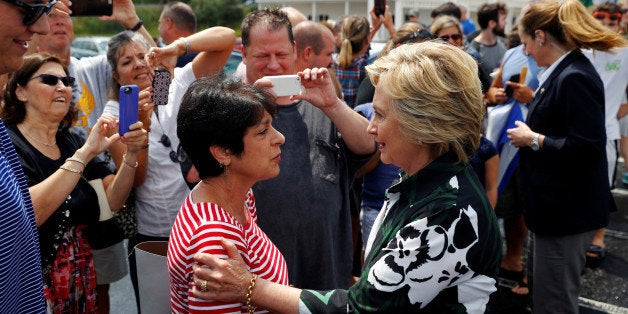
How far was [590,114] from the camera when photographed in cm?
274

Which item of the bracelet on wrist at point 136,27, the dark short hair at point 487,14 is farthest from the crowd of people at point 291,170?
the dark short hair at point 487,14

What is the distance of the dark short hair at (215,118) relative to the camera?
1676mm

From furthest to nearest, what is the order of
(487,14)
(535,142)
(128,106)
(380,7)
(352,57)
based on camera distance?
1. (380,7)
2. (487,14)
3. (352,57)
4. (535,142)
5. (128,106)

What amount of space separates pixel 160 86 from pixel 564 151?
7.06ft

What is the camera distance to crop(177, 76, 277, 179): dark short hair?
168cm

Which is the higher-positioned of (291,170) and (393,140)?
(393,140)

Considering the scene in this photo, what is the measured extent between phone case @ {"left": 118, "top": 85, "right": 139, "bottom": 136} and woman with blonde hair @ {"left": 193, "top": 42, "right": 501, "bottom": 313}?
3.43ft

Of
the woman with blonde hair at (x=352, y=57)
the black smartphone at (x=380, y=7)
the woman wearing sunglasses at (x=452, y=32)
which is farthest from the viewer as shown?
the black smartphone at (x=380, y=7)

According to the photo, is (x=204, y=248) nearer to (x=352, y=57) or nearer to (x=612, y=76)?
(x=352, y=57)

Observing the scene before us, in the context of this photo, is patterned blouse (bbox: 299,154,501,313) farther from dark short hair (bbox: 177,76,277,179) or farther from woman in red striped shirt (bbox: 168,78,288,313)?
dark short hair (bbox: 177,76,277,179)

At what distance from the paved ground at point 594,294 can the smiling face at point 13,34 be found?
9.08 feet

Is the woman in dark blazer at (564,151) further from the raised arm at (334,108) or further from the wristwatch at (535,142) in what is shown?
the raised arm at (334,108)

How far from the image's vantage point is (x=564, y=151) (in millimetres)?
2787

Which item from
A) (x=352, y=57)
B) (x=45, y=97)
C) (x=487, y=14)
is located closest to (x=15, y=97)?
(x=45, y=97)
